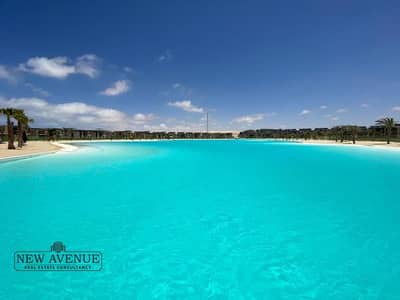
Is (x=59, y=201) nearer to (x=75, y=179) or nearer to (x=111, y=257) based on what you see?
(x=75, y=179)

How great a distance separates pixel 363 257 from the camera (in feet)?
16.0

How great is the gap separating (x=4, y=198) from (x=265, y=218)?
10.5 meters

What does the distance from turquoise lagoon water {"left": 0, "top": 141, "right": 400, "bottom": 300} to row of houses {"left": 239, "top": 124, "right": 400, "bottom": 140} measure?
227 feet

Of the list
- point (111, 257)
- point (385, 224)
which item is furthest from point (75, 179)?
point (385, 224)

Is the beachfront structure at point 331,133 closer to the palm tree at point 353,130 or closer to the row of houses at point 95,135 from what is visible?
the palm tree at point 353,130

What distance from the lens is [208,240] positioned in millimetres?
5668

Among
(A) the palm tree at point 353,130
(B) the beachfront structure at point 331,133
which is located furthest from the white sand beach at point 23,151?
(B) the beachfront structure at point 331,133

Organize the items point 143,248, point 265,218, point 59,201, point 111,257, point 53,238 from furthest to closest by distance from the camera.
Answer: point 59,201 → point 265,218 → point 53,238 → point 143,248 → point 111,257
